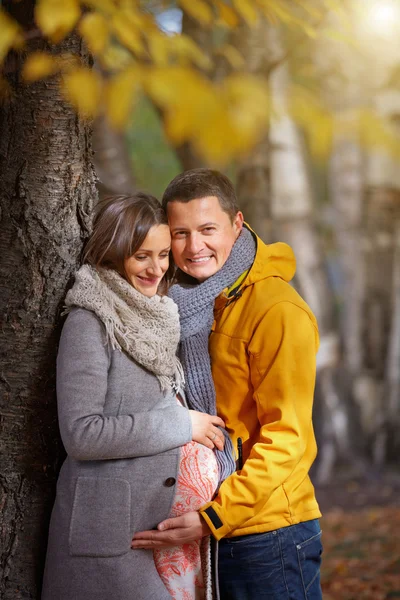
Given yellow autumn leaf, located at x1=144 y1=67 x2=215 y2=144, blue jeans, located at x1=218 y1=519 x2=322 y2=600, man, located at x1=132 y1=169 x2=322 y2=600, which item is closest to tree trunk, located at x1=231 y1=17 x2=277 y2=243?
man, located at x1=132 y1=169 x2=322 y2=600

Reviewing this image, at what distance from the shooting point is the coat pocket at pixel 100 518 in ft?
7.39

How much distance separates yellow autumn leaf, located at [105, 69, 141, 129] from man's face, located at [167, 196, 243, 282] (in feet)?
2.44

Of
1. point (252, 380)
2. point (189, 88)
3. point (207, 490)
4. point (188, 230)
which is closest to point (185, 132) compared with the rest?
point (189, 88)

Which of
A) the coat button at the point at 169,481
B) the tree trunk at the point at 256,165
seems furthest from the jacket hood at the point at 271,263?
the tree trunk at the point at 256,165

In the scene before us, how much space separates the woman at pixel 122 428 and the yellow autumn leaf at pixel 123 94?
0.63 m

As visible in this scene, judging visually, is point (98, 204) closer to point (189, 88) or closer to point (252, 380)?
point (252, 380)

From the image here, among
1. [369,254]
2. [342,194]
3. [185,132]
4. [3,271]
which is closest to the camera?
[185,132]

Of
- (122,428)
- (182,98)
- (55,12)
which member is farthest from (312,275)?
(182,98)

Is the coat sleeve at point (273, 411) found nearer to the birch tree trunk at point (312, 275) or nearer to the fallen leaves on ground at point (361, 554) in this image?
the fallen leaves on ground at point (361, 554)

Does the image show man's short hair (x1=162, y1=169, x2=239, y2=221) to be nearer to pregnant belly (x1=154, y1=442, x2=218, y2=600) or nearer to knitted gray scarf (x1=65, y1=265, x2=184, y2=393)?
knitted gray scarf (x1=65, y1=265, x2=184, y2=393)

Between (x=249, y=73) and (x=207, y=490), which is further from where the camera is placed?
(x=249, y=73)

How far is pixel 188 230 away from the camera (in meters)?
2.54

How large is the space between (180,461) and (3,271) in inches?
35.1

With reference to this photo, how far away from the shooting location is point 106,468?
2273mm
